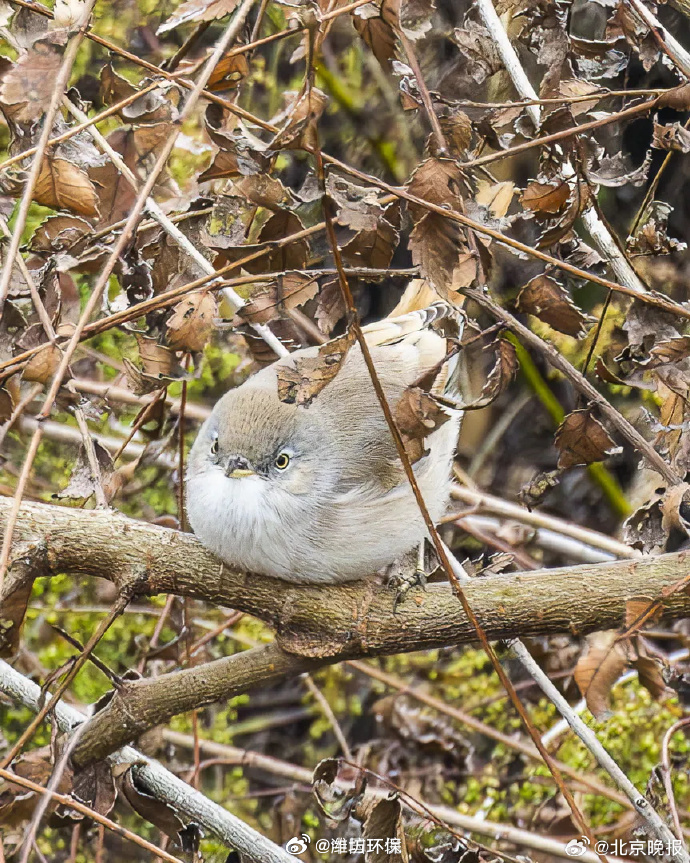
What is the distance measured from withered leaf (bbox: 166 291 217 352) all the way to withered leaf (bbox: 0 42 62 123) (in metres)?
0.51

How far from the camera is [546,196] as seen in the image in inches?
71.6

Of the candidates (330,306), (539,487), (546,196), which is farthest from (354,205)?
(539,487)

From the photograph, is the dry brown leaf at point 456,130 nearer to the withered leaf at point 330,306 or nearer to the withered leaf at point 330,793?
the withered leaf at point 330,306

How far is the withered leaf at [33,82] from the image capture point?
136 cm

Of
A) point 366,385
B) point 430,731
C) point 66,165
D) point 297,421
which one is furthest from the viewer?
point 430,731

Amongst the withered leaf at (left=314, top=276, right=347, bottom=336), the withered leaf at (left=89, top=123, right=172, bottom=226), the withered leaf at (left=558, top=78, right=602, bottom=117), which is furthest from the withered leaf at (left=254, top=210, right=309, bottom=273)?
the withered leaf at (left=558, top=78, right=602, bottom=117)

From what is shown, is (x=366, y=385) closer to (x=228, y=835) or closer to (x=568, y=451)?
(x=568, y=451)

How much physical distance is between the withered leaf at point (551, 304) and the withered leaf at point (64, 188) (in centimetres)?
93

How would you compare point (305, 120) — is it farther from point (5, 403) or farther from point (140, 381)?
point (5, 403)

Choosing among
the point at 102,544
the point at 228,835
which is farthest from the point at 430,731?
the point at 102,544

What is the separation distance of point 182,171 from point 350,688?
8.18ft

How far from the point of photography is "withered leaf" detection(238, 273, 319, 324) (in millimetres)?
1798

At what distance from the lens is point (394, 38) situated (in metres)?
1.59

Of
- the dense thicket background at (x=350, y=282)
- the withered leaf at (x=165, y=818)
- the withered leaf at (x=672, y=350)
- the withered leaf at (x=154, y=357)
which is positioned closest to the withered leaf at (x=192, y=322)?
the dense thicket background at (x=350, y=282)
